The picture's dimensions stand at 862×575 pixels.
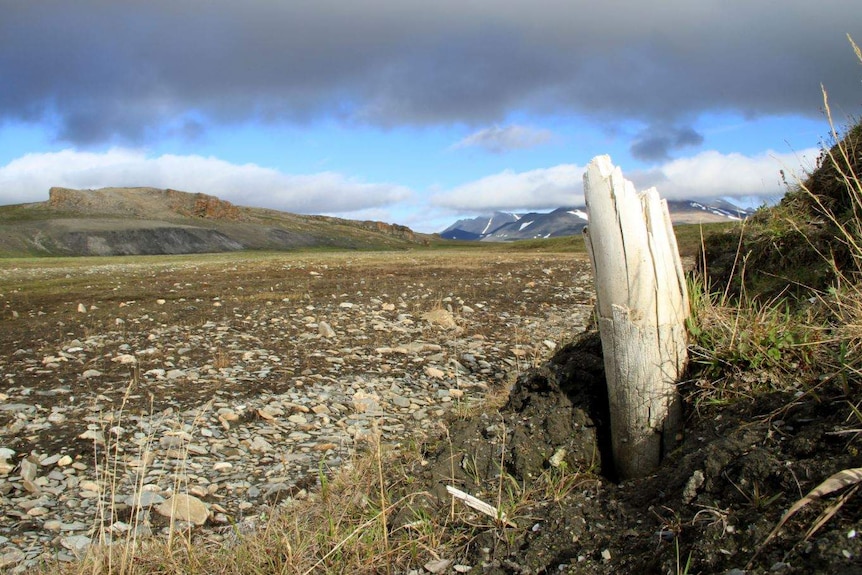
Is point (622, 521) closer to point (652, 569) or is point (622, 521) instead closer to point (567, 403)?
point (652, 569)

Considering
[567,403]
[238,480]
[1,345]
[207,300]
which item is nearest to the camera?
[567,403]

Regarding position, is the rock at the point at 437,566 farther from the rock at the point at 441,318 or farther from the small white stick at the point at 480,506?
the rock at the point at 441,318

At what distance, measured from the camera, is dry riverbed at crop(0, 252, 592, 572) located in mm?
5453

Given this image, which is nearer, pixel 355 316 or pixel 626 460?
pixel 626 460

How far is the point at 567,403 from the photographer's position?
16.8 ft

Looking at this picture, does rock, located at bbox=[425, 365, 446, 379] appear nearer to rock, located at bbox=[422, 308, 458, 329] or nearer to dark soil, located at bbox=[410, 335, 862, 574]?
rock, located at bbox=[422, 308, 458, 329]

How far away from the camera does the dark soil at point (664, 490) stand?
300cm

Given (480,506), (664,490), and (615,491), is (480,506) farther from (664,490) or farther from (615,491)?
(664,490)

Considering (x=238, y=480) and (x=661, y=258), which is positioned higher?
(x=661, y=258)

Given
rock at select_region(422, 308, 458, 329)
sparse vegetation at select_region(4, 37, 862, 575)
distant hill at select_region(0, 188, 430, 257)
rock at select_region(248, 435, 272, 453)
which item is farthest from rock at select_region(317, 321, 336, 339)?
distant hill at select_region(0, 188, 430, 257)

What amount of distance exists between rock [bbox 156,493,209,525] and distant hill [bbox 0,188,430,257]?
10762 centimetres

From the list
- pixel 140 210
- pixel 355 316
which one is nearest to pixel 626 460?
pixel 355 316

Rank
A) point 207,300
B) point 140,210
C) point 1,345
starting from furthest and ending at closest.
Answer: point 140,210
point 207,300
point 1,345

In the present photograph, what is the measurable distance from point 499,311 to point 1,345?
1013 cm
